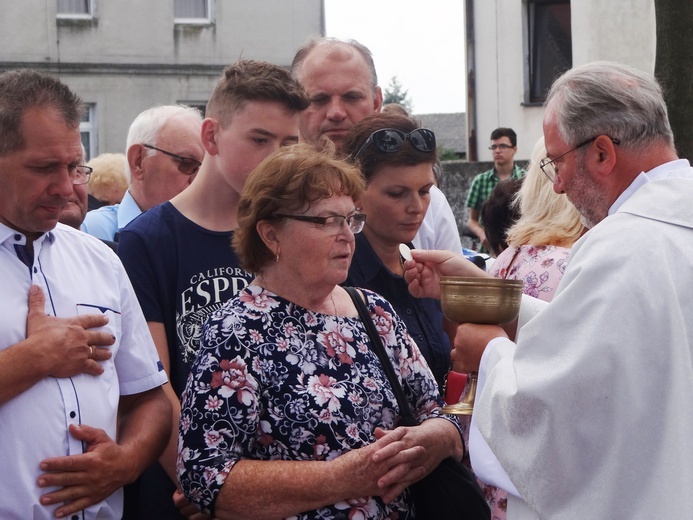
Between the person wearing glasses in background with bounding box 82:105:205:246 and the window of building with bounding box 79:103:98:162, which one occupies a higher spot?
the window of building with bounding box 79:103:98:162

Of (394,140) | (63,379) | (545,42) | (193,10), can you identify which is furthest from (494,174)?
(193,10)

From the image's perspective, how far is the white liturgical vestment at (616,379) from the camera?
314cm

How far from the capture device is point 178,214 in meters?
4.16

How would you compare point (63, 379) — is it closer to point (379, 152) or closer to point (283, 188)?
point (283, 188)

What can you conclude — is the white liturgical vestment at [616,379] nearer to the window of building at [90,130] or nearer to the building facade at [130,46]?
the building facade at [130,46]

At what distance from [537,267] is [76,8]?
2264 cm

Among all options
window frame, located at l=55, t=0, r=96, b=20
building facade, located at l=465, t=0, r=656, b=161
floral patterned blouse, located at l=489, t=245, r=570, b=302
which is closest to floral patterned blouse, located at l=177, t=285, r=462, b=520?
floral patterned blouse, located at l=489, t=245, r=570, b=302

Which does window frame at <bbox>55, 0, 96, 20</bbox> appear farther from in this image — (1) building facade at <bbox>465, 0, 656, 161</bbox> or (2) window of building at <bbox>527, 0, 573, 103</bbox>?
(2) window of building at <bbox>527, 0, 573, 103</bbox>

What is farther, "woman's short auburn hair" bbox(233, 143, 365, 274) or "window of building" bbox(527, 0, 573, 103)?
"window of building" bbox(527, 0, 573, 103)

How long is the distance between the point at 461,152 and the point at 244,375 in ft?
161

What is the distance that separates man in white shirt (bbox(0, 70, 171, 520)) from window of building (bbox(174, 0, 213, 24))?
2291 centimetres

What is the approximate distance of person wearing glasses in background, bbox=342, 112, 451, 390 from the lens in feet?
14.3

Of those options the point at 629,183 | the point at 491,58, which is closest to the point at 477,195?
the point at 491,58

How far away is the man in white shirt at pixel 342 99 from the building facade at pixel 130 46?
19.9m
